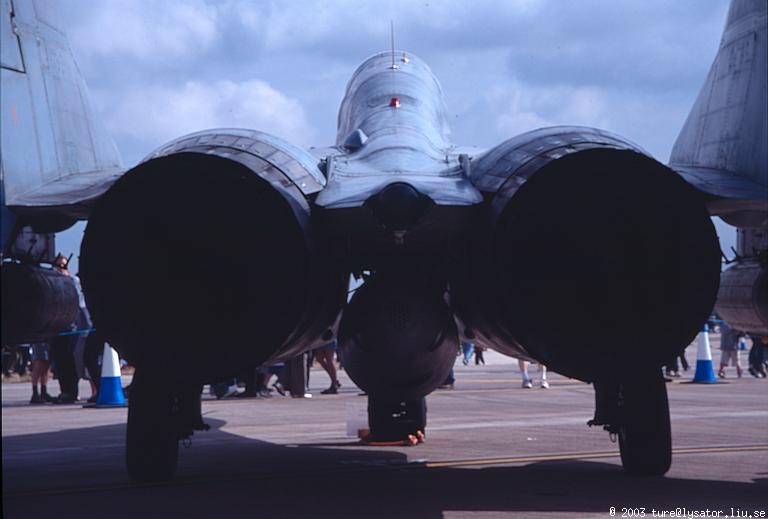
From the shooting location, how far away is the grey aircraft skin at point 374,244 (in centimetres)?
564

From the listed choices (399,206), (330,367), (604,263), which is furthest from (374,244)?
(330,367)

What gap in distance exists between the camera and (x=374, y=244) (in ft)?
20.4

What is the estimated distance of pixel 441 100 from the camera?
33.4ft

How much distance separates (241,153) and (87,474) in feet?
11.2

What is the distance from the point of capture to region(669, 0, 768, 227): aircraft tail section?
6424 millimetres

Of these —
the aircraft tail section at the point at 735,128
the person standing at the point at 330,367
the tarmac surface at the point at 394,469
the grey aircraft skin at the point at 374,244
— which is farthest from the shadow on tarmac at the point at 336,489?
the person standing at the point at 330,367

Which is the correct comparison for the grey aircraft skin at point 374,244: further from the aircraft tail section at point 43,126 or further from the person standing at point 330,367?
the person standing at point 330,367

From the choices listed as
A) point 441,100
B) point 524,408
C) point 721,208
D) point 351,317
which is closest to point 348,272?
point 351,317

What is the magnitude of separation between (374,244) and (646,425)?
2.34 meters

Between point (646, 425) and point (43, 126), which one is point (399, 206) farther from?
point (646, 425)

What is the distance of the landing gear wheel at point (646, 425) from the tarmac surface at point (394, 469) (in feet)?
0.61

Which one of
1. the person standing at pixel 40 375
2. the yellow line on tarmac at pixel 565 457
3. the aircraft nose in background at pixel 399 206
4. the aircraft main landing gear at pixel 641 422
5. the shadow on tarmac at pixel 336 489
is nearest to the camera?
the aircraft nose in background at pixel 399 206

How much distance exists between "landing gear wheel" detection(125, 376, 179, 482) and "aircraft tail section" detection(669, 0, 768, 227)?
11.9ft

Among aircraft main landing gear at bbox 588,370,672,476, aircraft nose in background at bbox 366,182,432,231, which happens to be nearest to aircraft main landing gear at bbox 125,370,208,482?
aircraft nose in background at bbox 366,182,432,231
